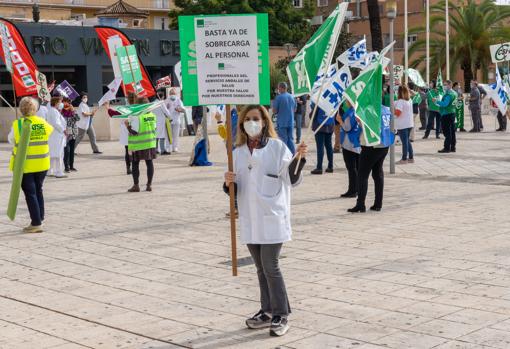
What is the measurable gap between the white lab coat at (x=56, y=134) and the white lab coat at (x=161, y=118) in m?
4.31

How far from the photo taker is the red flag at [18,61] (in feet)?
58.4

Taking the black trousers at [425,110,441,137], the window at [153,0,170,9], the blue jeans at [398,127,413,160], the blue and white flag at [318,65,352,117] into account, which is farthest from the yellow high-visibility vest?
the window at [153,0,170,9]

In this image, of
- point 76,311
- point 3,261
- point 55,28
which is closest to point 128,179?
point 3,261

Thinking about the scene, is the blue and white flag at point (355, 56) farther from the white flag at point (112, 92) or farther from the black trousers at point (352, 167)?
the white flag at point (112, 92)

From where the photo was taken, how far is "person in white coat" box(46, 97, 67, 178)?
16.4 metres

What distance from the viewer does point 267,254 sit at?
5918 millimetres

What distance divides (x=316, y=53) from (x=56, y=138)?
9.32 meters

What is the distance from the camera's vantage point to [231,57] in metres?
6.65

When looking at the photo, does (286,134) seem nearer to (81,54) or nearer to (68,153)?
(68,153)

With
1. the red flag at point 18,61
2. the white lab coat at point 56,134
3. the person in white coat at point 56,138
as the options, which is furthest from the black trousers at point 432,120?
the red flag at point 18,61

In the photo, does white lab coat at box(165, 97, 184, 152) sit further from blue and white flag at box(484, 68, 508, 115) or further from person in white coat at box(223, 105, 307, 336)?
person in white coat at box(223, 105, 307, 336)

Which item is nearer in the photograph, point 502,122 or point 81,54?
point 502,122

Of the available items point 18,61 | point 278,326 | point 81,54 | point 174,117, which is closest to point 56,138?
point 18,61

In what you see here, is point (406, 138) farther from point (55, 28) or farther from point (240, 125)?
point (55, 28)
